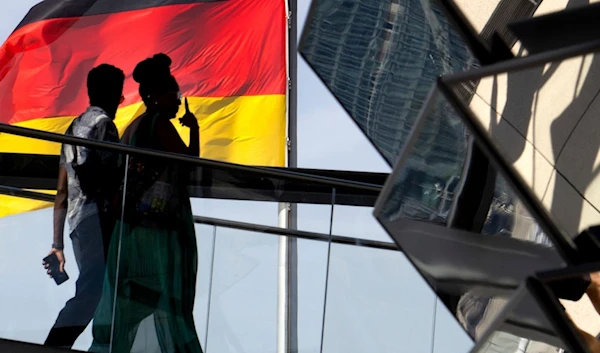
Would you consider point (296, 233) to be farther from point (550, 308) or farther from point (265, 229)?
point (550, 308)

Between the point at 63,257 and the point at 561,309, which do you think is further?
the point at 63,257

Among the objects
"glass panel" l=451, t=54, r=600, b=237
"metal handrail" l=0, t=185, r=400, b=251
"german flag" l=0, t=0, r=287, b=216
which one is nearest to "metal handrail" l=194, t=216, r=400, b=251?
"metal handrail" l=0, t=185, r=400, b=251

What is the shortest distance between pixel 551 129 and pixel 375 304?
3.40m

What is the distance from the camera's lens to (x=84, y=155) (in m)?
5.89

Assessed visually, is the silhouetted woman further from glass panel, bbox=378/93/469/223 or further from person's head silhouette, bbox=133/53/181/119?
glass panel, bbox=378/93/469/223

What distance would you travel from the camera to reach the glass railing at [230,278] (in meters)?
5.73

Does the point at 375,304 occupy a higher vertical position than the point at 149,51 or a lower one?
higher

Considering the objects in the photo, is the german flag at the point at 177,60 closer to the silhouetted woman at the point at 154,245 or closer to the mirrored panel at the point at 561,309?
the silhouetted woman at the point at 154,245

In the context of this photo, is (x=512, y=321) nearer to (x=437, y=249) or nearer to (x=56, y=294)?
(x=437, y=249)

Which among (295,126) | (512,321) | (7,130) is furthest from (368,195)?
(295,126)

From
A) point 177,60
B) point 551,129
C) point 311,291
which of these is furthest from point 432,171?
point 177,60

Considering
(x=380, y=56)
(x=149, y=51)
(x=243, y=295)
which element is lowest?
(x=149, y=51)

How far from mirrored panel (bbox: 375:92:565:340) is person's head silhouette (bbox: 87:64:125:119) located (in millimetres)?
2258

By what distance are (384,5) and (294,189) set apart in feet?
5.96
